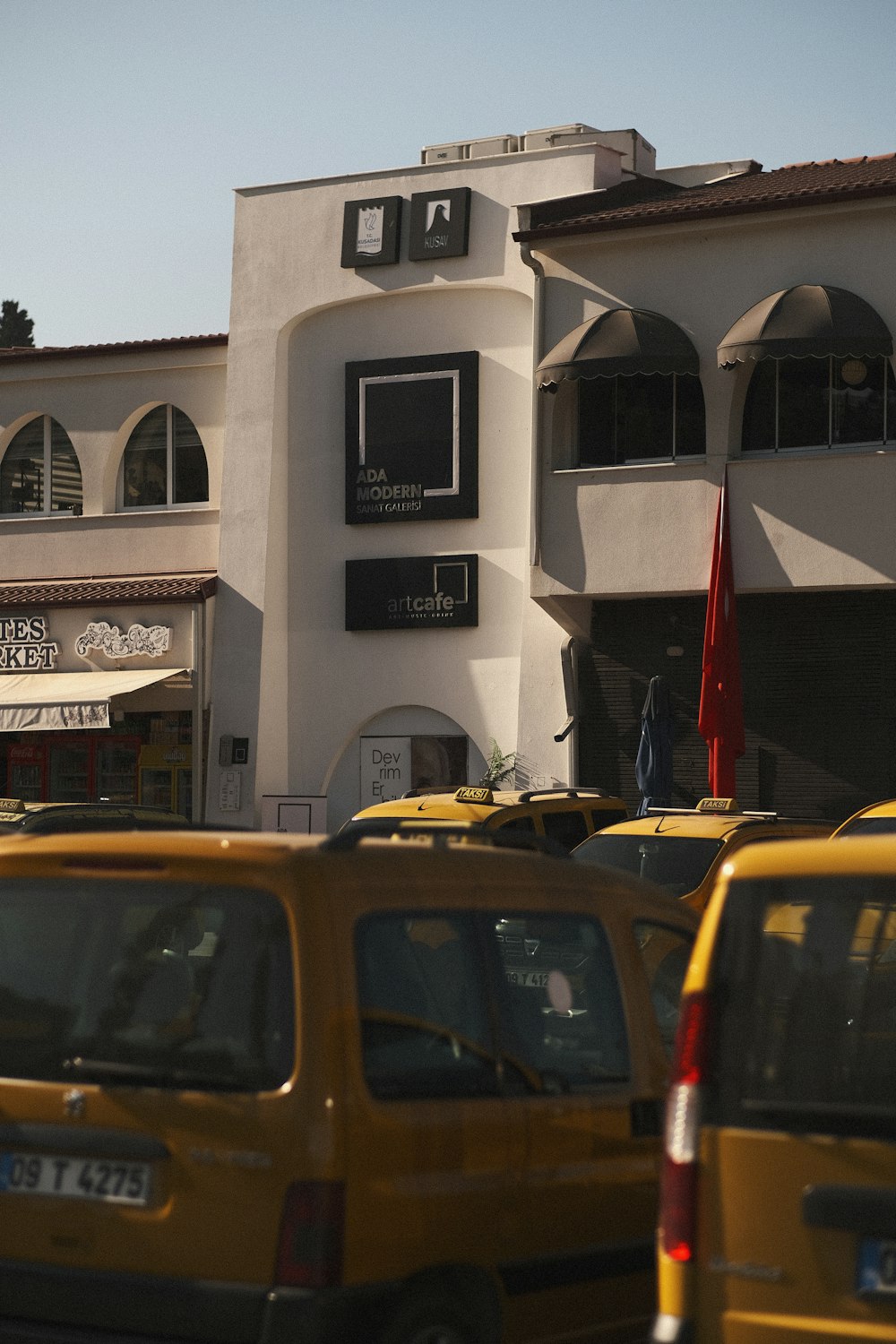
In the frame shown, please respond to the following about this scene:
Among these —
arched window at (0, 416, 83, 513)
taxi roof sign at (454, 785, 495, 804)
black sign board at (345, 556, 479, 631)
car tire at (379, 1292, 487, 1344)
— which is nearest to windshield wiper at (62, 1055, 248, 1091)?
car tire at (379, 1292, 487, 1344)

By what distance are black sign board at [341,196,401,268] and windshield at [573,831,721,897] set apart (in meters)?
13.0

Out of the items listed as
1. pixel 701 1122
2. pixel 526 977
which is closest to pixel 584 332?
pixel 526 977

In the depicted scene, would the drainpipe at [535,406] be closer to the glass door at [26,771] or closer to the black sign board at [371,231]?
the black sign board at [371,231]

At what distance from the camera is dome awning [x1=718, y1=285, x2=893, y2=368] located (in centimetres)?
1950

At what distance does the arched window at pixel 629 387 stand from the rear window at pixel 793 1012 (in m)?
16.8

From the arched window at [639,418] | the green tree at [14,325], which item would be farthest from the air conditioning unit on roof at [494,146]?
the green tree at [14,325]

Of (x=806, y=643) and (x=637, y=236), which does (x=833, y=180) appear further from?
(x=806, y=643)

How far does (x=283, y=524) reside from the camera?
82.0 ft

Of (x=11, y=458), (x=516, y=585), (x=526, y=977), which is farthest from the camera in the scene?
(x=11, y=458)

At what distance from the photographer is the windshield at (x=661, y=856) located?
12.7 m

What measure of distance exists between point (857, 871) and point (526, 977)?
1605 millimetres

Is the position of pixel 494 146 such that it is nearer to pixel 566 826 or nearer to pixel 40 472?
pixel 40 472

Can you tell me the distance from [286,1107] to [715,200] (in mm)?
18829

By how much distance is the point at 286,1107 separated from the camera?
4500mm
